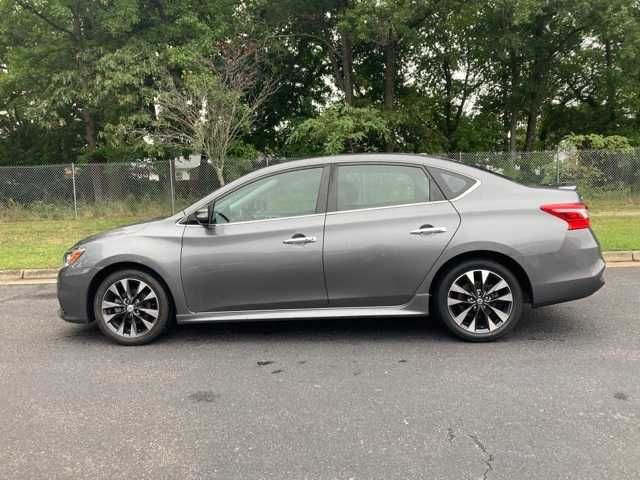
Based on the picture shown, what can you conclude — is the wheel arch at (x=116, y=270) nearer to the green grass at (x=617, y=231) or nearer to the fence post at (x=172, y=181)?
the green grass at (x=617, y=231)

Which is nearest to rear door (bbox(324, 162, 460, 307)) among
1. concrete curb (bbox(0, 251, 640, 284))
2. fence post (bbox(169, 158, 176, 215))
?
concrete curb (bbox(0, 251, 640, 284))

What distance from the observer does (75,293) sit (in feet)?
16.0

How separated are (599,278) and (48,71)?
20708 mm

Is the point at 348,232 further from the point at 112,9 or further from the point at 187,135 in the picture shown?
the point at 112,9

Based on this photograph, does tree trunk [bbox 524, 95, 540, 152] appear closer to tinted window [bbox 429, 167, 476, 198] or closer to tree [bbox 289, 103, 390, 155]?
tree [bbox 289, 103, 390, 155]

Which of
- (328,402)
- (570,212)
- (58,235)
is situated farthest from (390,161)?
(58,235)

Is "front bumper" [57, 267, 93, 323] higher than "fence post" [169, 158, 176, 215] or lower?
lower

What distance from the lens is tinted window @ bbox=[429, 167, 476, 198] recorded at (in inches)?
189

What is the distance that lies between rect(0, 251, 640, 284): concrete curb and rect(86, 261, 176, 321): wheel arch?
392 centimetres

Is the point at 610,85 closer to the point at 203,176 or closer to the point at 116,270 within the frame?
the point at 203,176

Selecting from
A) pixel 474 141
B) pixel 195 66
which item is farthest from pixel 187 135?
pixel 474 141

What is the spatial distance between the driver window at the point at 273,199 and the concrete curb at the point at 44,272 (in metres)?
4.86

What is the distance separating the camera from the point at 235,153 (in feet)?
61.0

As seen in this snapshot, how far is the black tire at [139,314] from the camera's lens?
483 centimetres
